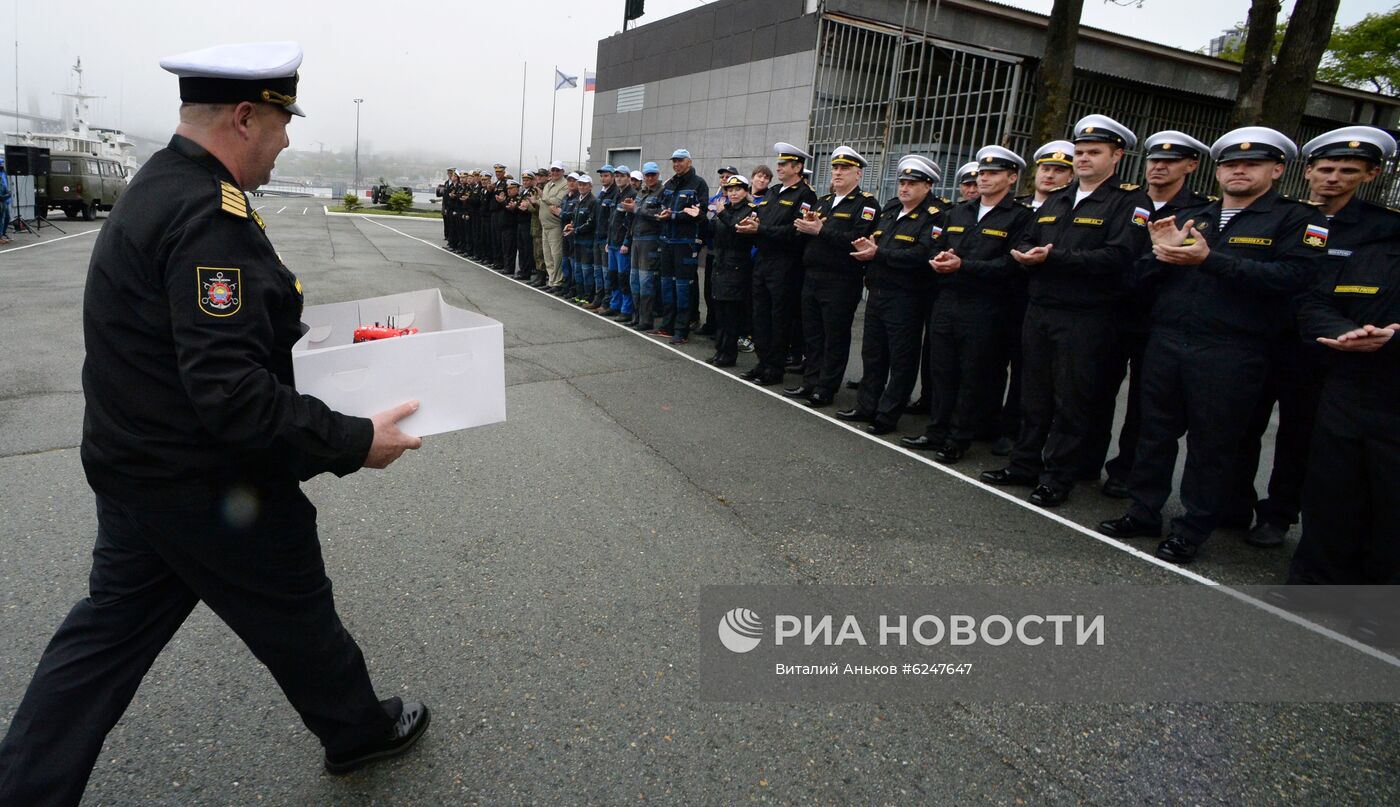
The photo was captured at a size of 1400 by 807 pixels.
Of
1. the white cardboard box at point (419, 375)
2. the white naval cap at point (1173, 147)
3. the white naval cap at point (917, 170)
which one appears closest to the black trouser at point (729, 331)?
the white naval cap at point (917, 170)

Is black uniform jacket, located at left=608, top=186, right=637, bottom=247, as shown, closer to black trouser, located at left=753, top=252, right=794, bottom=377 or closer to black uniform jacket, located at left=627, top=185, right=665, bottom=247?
black uniform jacket, located at left=627, top=185, right=665, bottom=247

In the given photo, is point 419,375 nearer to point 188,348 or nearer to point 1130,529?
point 188,348

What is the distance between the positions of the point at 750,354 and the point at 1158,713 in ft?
22.9

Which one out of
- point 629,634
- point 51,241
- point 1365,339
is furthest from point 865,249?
point 51,241

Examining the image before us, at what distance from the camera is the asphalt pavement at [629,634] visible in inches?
94.4

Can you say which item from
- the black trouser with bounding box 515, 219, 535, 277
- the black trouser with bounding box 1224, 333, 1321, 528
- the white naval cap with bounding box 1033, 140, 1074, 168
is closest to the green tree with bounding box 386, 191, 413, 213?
the black trouser with bounding box 515, 219, 535, 277

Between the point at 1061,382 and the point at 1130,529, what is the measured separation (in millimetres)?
987

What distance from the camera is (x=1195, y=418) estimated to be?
14.0ft

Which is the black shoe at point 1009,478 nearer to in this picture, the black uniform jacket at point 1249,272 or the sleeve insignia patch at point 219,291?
the black uniform jacket at point 1249,272

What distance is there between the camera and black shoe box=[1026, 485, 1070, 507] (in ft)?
16.4

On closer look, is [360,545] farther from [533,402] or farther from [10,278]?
[10,278]

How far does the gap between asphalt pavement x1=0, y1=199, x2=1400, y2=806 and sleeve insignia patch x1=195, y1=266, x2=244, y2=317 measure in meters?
1.42

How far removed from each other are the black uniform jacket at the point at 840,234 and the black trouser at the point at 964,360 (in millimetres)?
1147

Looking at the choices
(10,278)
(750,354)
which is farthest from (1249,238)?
(10,278)
